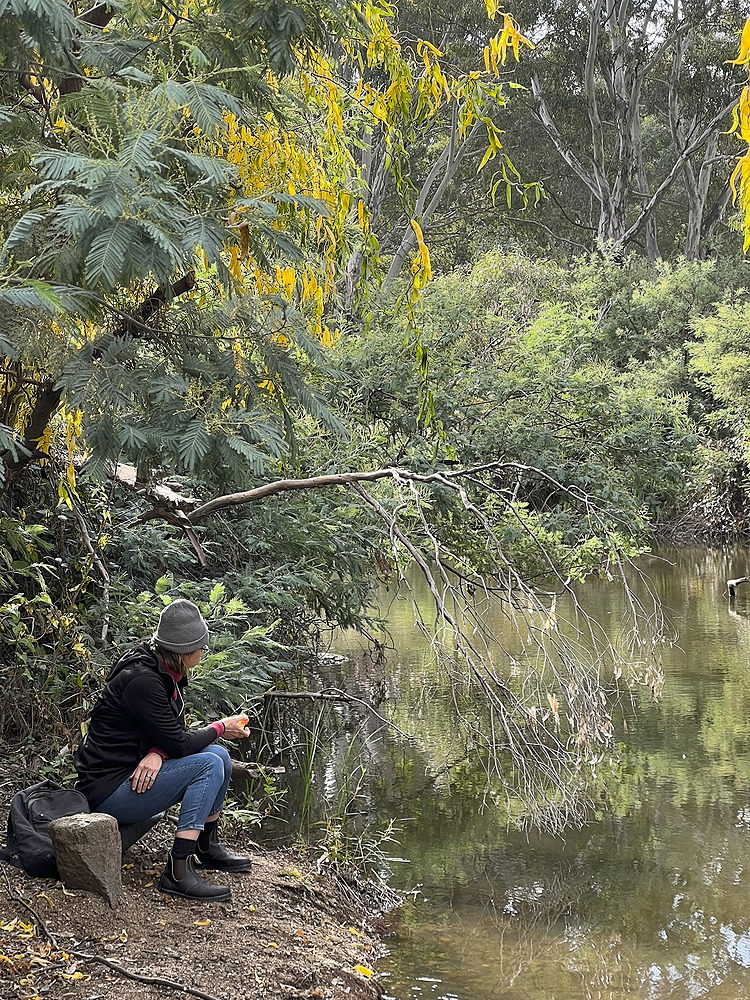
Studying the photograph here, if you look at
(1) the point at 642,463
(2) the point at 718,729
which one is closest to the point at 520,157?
(1) the point at 642,463

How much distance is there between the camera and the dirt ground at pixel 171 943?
13.2 ft

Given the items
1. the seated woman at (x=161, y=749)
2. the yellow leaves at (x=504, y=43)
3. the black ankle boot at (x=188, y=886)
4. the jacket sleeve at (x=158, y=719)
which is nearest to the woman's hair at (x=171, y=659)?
the seated woman at (x=161, y=749)

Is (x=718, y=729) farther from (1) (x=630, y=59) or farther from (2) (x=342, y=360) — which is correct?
(1) (x=630, y=59)

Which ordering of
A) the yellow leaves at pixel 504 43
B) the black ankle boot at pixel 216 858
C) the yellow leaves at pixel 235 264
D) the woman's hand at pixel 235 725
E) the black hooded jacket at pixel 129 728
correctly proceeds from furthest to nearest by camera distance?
the black ankle boot at pixel 216 858
the woman's hand at pixel 235 725
the black hooded jacket at pixel 129 728
the yellow leaves at pixel 504 43
the yellow leaves at pixel 235 264

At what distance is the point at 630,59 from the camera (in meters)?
25.0

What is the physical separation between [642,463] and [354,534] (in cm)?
500

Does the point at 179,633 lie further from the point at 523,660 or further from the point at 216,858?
the point at 523,660

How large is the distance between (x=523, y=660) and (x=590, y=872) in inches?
220

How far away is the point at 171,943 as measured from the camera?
4.37m

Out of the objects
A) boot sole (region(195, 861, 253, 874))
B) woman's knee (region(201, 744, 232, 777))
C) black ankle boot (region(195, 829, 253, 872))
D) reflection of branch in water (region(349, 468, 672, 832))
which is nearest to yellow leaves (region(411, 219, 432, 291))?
reflection of branch in water (region(349, 468, 672, 832))

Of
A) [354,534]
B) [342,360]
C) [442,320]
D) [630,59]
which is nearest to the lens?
[354,534]

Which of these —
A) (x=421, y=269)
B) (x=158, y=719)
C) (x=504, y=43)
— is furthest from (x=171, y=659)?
(x=504, y=43)

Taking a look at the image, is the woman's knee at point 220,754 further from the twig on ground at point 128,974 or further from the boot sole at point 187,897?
the twig on ground at point 128,974

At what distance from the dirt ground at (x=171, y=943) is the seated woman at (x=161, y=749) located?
206 mm
